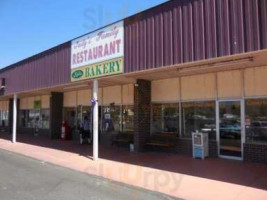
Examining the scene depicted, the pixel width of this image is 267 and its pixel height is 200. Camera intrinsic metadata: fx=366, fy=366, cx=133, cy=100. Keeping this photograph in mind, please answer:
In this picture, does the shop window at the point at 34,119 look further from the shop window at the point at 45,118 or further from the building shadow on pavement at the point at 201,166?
the building shadow on pavement at the point at 201,166

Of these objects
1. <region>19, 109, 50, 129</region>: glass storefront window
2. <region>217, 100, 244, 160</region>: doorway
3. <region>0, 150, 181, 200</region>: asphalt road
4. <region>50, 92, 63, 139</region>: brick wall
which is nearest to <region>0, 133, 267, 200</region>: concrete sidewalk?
<region>0, 150, 181, 200</region>: asphalt road

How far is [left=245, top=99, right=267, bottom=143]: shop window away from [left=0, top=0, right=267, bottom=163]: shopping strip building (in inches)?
1.3

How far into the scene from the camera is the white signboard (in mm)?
13273

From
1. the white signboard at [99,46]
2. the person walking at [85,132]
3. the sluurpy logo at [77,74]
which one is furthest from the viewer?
the person walking at [85,132]

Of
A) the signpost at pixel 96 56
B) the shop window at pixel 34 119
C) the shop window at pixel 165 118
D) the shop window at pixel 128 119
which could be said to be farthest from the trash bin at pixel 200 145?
the shop window at pixel 34 119

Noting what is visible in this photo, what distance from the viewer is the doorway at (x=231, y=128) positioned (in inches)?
519

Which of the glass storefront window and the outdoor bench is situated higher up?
the glass storefront window

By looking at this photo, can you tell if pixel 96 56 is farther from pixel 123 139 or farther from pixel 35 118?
pixel 35 118

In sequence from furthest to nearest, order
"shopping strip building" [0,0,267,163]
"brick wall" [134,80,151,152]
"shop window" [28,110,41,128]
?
"shop window" [28,110,41,128]
"brick wall" [134,80,151,152]
"shopping strip building" [0,0,267,163]

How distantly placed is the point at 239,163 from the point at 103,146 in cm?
850

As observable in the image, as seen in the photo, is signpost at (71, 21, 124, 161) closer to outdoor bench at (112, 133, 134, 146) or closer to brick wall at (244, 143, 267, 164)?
outdoor bench at (112, 133, 134, 146)

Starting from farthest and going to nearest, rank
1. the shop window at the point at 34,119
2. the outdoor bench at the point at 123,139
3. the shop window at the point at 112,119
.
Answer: the shop window at the point at 34,119
the shop window at the point at 112,119
the outdoor bench at the point at 123,139

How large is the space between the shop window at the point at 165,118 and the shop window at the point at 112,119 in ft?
9.44

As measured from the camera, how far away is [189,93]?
49.8ft
